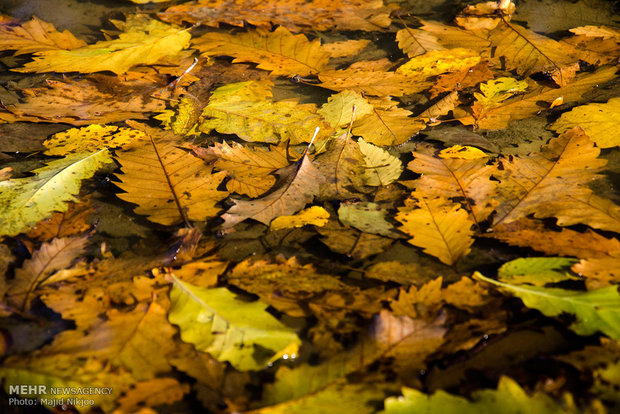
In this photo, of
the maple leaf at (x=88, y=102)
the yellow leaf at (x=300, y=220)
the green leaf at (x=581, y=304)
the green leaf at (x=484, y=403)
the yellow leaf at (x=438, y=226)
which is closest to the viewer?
the green leaf at (x=484, y=403)

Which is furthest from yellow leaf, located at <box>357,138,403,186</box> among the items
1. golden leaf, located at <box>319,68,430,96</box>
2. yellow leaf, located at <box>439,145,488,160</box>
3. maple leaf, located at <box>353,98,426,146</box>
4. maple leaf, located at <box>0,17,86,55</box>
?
maple leaf, located at <box>0,17,86,55</box>

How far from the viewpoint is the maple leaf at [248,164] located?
1.69m

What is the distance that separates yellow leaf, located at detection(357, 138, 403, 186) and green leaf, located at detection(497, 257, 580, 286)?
0.50 meters

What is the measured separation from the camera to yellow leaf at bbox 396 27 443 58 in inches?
92.2

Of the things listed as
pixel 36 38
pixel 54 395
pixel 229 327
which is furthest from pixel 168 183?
pixel 36 38

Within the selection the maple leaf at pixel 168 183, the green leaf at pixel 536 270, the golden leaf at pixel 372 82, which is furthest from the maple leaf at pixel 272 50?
the green leaf at pixel 536 270

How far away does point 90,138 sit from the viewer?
191 cm

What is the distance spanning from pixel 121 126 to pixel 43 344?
992mm

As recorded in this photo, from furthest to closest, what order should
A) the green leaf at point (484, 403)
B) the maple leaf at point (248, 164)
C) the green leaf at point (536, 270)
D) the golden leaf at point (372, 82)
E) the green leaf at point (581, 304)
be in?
the golden leaf at point (372, 82) → the maple leaf at point (248, 164) → the green leaf at point (536, 270) → the green leaf at point (581, 304) → the green leaf at point (484, 403)

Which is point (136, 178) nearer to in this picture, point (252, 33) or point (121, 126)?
point (121, 126)

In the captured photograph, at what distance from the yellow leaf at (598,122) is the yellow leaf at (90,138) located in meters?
1.57

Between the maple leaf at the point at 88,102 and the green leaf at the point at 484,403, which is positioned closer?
the green leaf at the point at 484,403

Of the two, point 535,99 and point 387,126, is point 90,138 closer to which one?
point 387,126

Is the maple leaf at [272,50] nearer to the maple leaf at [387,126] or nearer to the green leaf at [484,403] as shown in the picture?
the maple leaf at [387,126]
